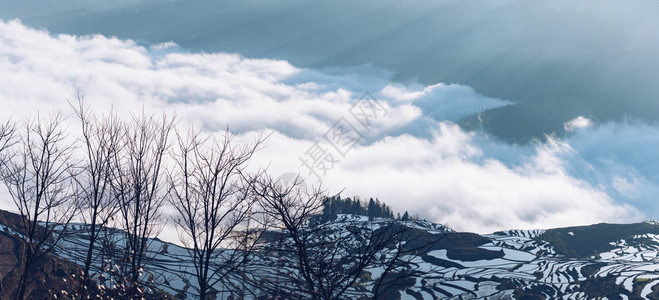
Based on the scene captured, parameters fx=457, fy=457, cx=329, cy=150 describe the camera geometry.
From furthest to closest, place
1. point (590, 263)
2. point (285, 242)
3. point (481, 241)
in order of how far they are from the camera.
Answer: point (481, 241)
point (590, 263)
point (285, 242)

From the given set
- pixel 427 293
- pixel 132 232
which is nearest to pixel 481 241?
pixel 427 293

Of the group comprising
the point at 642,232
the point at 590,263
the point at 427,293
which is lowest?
the point at 427,293

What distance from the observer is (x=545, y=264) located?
10694cm

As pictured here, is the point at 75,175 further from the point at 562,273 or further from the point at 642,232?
the point at 642,232

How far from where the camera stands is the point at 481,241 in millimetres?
121875

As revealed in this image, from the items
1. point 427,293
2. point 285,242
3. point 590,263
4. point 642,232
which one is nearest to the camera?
point 285,242

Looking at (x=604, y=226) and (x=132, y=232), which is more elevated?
(x=604, y=226)

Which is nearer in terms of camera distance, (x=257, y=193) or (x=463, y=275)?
(x=257, y=193)

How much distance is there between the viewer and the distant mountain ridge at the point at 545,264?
8944 cm

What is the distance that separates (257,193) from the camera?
421 inches

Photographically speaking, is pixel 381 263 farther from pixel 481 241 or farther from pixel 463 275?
pixel 481 241

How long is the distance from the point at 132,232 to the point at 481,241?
119 metres

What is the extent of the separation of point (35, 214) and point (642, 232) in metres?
158

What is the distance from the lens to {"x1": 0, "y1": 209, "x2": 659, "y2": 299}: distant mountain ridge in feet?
293
